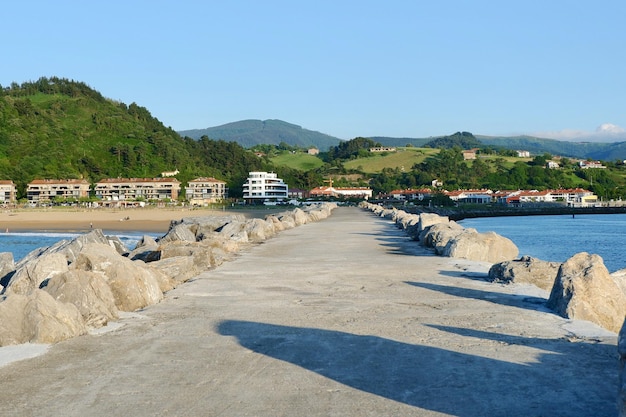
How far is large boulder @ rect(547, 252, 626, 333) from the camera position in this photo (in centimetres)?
1030

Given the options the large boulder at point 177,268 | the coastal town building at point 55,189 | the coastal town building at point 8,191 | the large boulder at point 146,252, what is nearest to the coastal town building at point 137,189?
the coastal town building at point 55,189

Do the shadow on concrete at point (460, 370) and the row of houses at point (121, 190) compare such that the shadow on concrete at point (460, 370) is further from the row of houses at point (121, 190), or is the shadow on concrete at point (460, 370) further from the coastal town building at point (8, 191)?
the coastal town building at point (8, 191)

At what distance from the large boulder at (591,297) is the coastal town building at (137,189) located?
423 ft

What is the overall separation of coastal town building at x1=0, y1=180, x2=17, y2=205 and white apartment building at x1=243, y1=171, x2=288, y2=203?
141 feet

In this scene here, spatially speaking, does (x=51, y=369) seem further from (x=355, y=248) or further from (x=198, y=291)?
(x=355, y=248)

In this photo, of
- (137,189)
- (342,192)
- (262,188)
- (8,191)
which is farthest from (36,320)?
(342,192)

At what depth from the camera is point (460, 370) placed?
7.62 metres

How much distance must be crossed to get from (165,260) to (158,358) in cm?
801

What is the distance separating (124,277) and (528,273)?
7650 millimetres

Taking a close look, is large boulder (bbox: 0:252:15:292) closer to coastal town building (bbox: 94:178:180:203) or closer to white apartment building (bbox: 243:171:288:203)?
coastal town building (bbox: 94:178:180:203)

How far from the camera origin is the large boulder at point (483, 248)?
757 inches

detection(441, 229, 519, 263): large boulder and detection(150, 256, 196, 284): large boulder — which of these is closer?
detection(150, 256, 196, 284): large boulder

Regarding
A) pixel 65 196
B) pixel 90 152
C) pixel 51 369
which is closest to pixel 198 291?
pixel 51 369

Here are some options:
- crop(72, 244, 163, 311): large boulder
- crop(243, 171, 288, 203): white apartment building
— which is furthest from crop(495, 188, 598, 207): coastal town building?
crop(72, 244, 163, 311): large boulder
